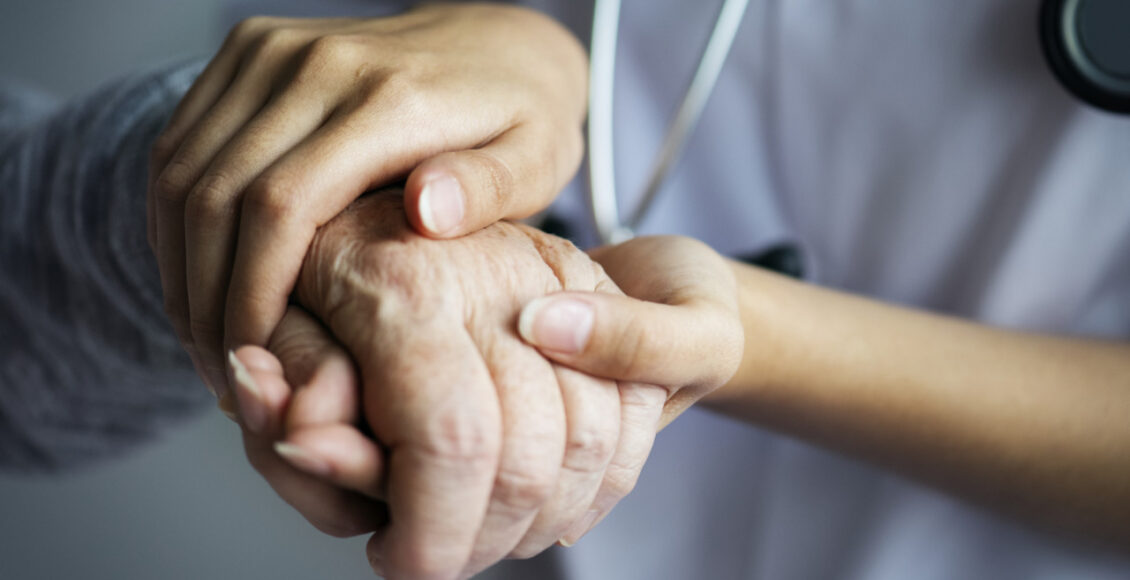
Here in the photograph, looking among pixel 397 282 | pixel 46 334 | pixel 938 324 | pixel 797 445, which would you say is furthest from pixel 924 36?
pixel 46 334

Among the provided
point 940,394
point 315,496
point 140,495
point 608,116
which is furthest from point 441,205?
point 140,495

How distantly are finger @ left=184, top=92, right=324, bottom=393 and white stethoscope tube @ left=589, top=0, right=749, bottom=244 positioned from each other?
0.23 m

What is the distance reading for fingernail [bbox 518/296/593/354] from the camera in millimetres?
292

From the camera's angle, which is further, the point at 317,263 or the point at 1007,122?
the point at 1007,122

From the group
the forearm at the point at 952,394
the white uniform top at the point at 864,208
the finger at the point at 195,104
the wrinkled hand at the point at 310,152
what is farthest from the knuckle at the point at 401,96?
the white uniform top at the point at 864,208

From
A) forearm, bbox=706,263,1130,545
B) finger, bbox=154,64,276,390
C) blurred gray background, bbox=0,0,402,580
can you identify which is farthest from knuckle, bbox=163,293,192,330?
blurred gray background, bbox=0,0,402,580

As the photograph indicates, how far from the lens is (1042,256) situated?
55 centimetres

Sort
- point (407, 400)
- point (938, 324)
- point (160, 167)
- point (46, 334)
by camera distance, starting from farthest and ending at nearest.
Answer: point (46, 334) → point (938, 324) → point (160, 167) → point (407, 400)

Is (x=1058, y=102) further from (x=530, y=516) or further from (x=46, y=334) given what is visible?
(x=46, y=334)

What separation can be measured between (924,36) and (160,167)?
0.53 m

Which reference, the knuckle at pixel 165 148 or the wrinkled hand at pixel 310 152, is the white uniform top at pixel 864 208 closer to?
the wrinkled hand at pixel 310 152

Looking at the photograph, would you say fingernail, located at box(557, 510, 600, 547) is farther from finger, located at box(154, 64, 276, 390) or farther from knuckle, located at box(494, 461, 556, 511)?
finger, located at box(154, 64, 276, 390)

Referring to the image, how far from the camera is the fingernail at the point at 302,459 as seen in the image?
9.8 inches

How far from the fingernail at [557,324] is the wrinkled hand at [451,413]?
0.03ft
